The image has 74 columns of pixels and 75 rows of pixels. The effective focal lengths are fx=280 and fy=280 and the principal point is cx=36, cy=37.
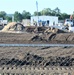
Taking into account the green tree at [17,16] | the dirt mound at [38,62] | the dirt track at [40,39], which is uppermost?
the green tree at [17,16]

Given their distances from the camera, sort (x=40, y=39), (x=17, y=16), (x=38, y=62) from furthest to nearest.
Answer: (x=17, y=16) < (x=40, y=39) < (x=38, y=62)

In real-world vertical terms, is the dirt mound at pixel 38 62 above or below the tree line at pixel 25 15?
below

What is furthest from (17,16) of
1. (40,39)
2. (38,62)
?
(38,62)

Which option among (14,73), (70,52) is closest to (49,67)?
(14,73)

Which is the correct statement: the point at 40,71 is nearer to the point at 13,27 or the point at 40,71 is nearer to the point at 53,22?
the point at 13,27

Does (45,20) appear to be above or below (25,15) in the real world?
below

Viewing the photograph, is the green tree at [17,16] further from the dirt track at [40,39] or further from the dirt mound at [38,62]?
the dirt mound at [38,62]

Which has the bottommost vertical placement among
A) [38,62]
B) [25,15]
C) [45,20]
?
[38,62]

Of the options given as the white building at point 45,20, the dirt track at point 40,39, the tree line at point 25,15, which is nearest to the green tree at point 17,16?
the tree line at point 25,15

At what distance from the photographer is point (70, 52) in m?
14.7

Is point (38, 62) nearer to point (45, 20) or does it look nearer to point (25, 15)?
point (45, 20)

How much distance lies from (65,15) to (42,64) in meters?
65.0

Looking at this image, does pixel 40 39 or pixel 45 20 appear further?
pixel 45 20

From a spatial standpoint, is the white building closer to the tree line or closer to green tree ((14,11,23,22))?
the tree line
